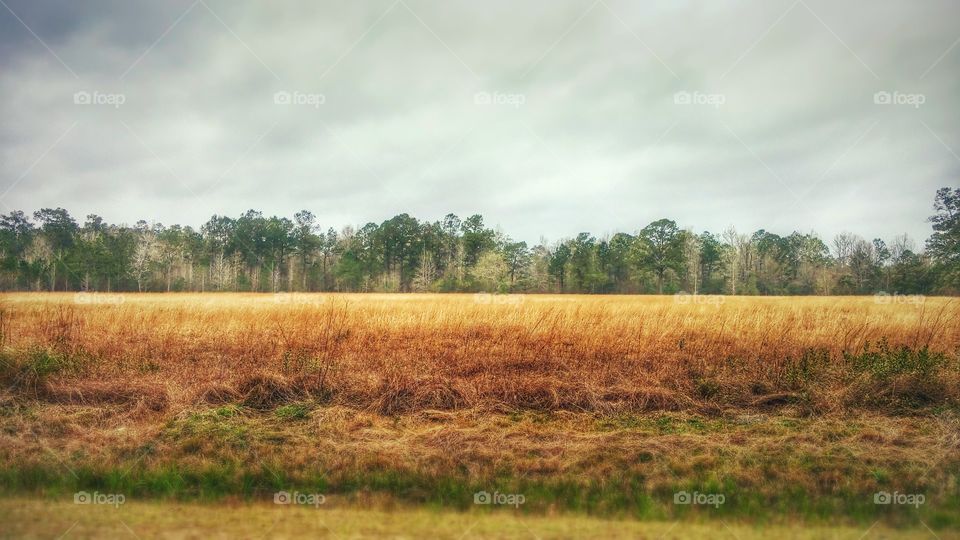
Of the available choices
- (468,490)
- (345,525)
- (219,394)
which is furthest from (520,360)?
(219,394)

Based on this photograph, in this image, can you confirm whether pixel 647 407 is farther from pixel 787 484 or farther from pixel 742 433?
pixel 787 484

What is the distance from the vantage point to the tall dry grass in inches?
295

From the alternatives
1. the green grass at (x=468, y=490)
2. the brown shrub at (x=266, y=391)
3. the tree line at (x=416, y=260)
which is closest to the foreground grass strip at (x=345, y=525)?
the green grass at (x=468, y=490)

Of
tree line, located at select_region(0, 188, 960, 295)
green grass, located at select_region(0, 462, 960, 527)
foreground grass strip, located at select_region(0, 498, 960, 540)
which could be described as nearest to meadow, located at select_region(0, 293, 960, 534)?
green grass, located at select_region(0, 462, 960, 527)

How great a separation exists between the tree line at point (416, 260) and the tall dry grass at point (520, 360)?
150 feet

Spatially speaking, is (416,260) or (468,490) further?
(416,260)

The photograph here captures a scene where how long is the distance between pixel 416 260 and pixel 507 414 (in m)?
61.0

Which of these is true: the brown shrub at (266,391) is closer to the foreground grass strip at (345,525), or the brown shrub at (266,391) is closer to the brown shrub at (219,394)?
the brown shrub at (219,394)

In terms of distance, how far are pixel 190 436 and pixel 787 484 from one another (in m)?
7.29

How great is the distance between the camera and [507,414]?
23.6ft

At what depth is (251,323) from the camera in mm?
12164

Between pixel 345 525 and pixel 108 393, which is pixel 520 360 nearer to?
pixel 345 525

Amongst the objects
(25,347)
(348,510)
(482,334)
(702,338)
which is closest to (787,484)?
(348,510)

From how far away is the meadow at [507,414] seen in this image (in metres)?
4.83
